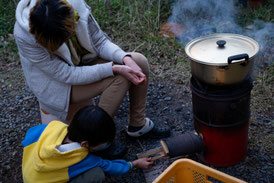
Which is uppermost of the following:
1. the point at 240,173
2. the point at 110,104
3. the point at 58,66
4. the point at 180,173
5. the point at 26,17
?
the point at 26,17

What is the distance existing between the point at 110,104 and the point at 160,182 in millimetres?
875

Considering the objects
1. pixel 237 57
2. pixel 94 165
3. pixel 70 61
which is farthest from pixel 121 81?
pixel 237 57

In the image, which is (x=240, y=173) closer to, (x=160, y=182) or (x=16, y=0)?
(x=160, y=182)

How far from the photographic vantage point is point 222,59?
7.22 ft

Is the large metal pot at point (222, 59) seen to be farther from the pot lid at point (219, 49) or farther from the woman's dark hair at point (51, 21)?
the woman's dark hair at point (51, 21)

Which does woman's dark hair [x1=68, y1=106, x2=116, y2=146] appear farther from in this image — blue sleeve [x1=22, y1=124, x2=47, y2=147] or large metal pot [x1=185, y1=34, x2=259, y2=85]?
large metal pot [x1=185, y1=34, x2=259, y2=85]

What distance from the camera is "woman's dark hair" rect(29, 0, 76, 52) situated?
2.12 metres

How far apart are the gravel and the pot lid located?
39.0 inches

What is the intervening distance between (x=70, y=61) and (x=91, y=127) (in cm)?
75

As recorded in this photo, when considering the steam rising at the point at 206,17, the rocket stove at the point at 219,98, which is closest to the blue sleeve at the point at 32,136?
the rocket stove at the point at 219,98

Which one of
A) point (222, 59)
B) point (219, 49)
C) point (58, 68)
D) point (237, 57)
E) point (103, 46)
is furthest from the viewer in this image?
point (103, 46)

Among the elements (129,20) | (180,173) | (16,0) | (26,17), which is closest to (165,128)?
(180,173)

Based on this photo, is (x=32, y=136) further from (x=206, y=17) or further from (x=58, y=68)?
(x=206, y=17)

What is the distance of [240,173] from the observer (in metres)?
2.56
